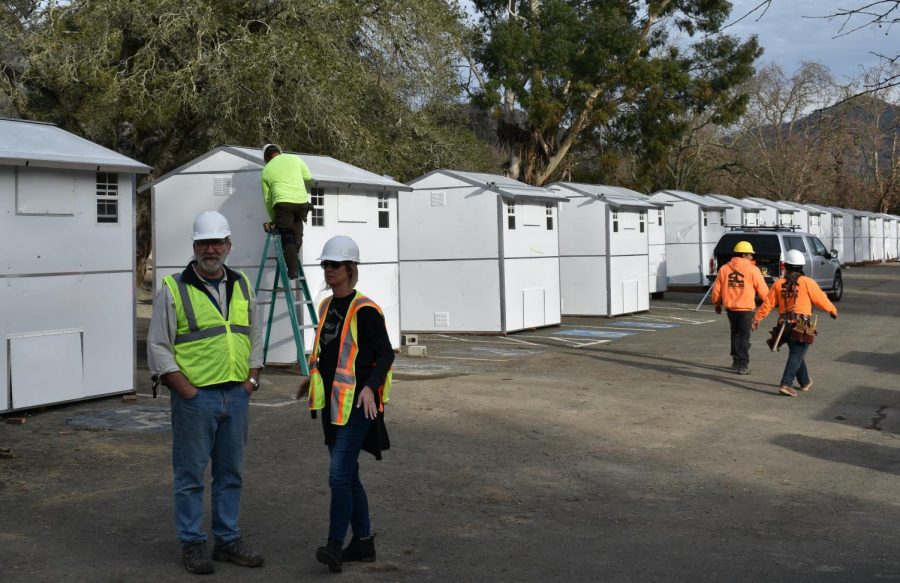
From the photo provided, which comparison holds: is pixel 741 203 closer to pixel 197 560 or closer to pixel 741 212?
pixel 741 212

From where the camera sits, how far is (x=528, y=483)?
7988mm

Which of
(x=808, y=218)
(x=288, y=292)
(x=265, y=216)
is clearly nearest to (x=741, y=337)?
(x=288, y=292)

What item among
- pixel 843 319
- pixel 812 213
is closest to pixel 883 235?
pixel 812 213

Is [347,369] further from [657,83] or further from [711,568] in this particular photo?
[657,83]

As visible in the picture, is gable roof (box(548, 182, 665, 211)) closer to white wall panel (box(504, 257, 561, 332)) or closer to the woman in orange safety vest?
white wall panel (box(504, 257, 561, 332))

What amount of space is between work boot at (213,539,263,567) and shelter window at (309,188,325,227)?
28.1 feet

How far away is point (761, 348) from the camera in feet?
58.0

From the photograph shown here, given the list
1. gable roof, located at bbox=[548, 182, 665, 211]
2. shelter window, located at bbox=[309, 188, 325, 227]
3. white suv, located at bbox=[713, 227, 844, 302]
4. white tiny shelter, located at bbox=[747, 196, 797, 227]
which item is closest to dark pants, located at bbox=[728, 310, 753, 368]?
shelter window, located at bbox=[309, 188, 325, 227]

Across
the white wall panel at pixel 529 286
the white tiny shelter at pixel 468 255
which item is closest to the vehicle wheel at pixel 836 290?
the white wall panel at pixel 529 286

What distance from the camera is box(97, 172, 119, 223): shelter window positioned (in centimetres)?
1137

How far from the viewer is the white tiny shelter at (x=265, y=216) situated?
45.7 feet

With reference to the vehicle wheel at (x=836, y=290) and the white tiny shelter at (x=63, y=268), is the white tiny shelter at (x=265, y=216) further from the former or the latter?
the vehicle wheel at (x=836, y=290)

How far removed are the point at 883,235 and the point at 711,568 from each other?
5780 centimetres

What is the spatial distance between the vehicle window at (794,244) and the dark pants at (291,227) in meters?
17.4
